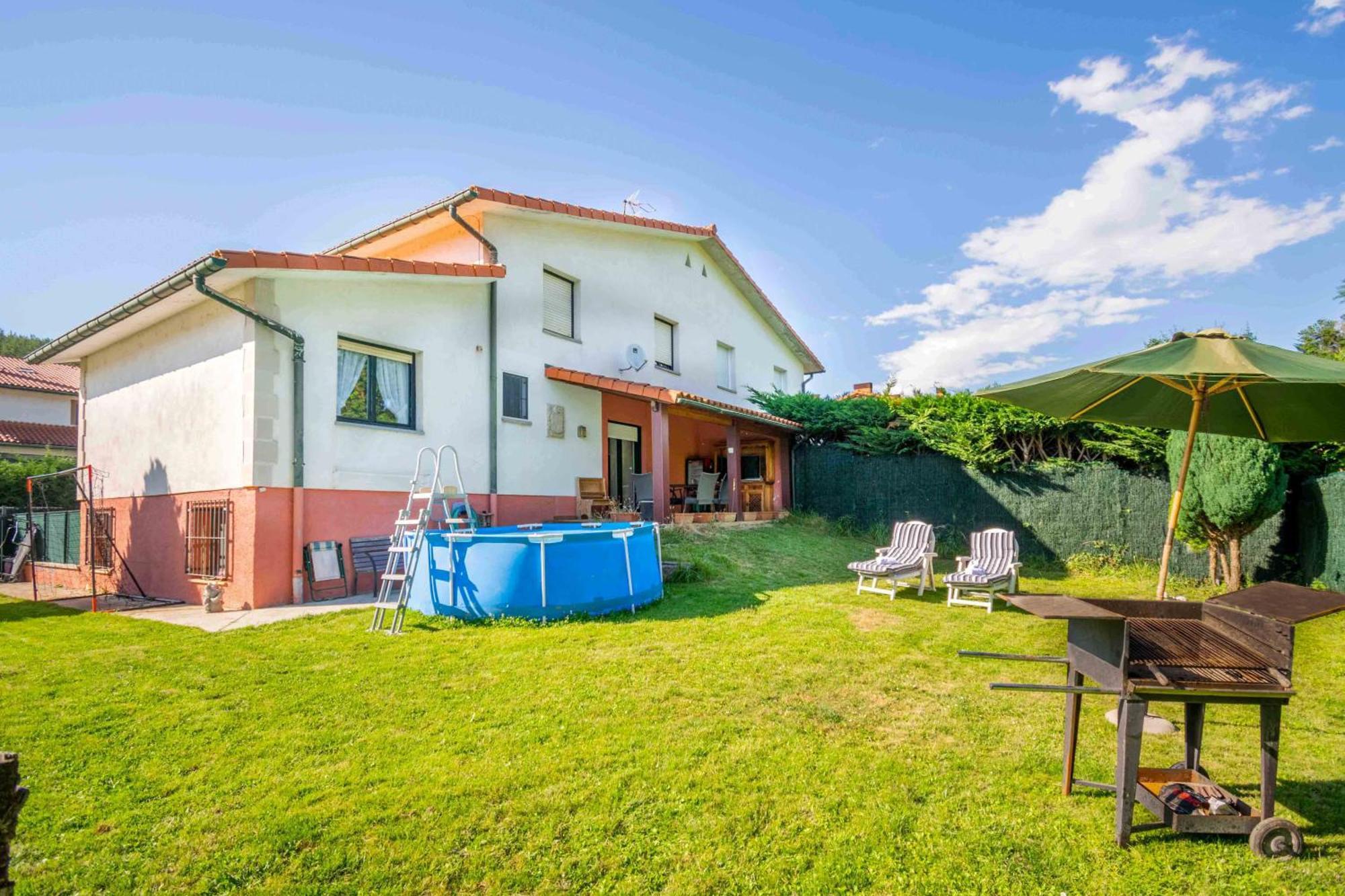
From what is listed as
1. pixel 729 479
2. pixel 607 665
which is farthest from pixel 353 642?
pixel 729 479

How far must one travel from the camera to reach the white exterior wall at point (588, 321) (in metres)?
12.4

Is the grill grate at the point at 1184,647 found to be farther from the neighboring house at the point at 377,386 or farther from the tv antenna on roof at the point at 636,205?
the tv antenna on roof at the point at 636,205

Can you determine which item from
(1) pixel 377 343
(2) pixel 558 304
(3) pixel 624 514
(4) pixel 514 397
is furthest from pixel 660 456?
(1) pixel 377 343

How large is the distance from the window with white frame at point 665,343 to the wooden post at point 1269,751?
14303mm

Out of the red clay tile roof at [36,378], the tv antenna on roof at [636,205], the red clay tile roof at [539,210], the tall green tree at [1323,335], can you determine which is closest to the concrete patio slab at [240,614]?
the red clay tile roof at [539,210]

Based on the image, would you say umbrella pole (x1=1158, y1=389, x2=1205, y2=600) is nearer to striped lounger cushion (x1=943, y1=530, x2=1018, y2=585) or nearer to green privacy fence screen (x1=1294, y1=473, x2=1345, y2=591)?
striped lounger cushion (x1=943, y1=530, x2=1018, y2=585)

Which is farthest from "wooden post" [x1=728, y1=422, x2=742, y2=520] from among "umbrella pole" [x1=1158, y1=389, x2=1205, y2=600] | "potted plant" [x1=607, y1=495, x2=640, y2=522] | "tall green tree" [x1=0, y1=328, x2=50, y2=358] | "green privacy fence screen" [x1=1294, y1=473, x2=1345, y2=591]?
"tall green tree" [x1=0, y1=328, x2=50, y2=358]

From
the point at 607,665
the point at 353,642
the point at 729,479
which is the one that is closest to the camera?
the point at 607,665

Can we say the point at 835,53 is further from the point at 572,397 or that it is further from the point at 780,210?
the point at 572,397

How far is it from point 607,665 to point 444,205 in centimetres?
925

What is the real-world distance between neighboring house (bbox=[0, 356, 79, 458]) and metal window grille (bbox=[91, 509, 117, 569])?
1162cm

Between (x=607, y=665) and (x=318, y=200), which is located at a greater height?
(x=318, y=200)

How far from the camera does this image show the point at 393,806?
3.05m

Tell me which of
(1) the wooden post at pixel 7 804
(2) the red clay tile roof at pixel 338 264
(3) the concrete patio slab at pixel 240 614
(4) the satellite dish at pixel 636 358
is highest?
(2) the red clay tile roof at pixel 338 264
